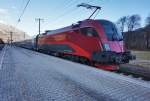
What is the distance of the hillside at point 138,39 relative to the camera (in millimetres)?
97562

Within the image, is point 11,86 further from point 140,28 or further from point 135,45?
point 140,28

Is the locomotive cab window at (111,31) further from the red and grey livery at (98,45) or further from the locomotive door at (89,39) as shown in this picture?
Result: the locomotive door at (89,39)

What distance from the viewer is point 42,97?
279 inches

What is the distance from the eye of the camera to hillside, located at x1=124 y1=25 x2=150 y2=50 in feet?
320

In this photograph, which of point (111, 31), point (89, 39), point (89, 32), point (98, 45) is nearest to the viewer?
point (98, 45)

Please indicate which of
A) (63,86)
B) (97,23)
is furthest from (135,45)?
(63,86)

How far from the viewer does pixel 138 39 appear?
10144cm

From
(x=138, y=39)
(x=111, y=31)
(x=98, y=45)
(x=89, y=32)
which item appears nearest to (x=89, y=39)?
(x=89, y=32)

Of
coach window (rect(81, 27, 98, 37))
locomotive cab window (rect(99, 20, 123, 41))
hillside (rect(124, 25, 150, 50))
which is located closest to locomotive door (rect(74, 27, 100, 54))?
coach window (rect(81, 27, 98, 37))

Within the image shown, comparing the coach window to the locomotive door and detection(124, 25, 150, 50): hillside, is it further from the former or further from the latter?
detection(124, 25, 150, 50): hillside

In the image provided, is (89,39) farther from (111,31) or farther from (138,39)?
(138,39)

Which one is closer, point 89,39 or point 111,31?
point 111,31

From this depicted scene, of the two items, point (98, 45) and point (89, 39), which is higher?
point (89, 39)

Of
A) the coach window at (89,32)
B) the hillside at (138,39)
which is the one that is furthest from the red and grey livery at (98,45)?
the hillside at (138,39)
